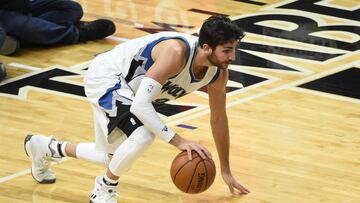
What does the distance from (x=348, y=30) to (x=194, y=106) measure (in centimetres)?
289

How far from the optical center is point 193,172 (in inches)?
198

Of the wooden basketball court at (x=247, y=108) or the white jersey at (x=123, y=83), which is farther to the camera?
the wooden basketball court at (x=247, y=108)

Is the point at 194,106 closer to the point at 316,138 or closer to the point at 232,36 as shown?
the point at 316,138

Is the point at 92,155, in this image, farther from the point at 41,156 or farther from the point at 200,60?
the point at 200,60

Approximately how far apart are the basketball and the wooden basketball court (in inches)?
22.7

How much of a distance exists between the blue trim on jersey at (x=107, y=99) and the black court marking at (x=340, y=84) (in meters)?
3.04

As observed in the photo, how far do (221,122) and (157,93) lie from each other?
2.18 ft

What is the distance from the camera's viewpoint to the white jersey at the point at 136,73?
5.27 m

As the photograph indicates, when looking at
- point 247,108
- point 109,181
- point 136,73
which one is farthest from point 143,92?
point 247,108

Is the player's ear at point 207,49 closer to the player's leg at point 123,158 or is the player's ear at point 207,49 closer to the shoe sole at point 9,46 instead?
the player's leg at point 123,158

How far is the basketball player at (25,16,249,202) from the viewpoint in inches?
199

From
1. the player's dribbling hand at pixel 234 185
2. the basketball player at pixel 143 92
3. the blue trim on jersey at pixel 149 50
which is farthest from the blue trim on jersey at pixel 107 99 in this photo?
the player's dribbling hand at pixel 234 185

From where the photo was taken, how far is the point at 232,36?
5059mm

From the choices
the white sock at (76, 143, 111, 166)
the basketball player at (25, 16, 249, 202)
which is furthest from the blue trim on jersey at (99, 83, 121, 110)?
the white sock at (76, 143, 111, 166)
